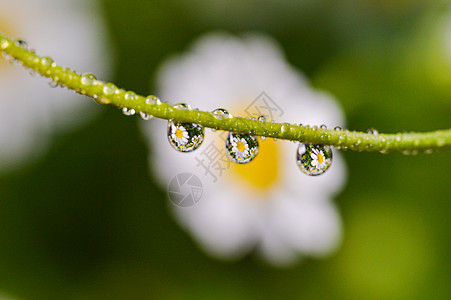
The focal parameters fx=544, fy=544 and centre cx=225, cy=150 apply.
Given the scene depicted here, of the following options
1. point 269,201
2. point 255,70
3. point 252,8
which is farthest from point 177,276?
point 252,8

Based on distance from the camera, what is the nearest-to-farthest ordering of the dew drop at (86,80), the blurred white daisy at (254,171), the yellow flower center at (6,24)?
the dew drop at (86,80) < the blurred white daisy at (254,171) < the yellow flower center at (6,24)

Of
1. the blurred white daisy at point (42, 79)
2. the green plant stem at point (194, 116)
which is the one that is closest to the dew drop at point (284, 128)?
the green plant stem at point (194, 116)

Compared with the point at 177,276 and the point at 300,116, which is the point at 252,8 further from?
the point at 177,276

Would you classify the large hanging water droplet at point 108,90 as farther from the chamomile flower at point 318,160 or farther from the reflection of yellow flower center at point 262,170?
the reflection of yellow flower center at point 262,170

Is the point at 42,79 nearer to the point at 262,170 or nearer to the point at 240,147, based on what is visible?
the point at 262,170

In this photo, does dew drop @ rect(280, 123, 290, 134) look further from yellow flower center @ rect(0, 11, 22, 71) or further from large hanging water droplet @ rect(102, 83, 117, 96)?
yellow flower center @ rect(0, 11, 22, 71)

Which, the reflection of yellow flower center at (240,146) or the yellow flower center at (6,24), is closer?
the reflection of yellow flower center at (240,146)

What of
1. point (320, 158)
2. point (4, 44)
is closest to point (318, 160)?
point (320, 158)
